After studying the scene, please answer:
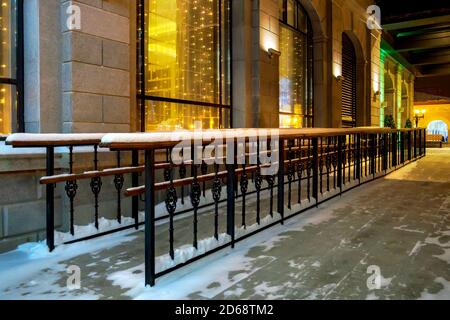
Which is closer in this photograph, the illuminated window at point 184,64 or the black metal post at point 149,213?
the black metal post at point 149,213

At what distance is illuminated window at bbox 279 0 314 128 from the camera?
1029 centimetres

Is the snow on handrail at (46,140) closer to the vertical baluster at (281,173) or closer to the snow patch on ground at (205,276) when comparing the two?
the snow patch on ground at (205,276)

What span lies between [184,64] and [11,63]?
127 inches

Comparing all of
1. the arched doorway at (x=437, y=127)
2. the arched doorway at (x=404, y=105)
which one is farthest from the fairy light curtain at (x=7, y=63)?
the arched doorway at (x=437, y=127)

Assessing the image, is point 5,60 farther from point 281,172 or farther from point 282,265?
point 282,265

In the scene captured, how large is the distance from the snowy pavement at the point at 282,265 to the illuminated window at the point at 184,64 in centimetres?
245

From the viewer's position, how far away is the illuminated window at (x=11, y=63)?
4570mm

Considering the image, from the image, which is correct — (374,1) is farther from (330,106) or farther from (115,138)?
(115,138)

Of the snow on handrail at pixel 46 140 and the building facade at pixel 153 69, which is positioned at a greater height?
the building facade at pixel 153 69

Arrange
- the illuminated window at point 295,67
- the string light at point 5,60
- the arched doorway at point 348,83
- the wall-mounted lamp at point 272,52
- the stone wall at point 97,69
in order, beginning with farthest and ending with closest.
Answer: the arched doorway at point 348,83, the illuminated window at point 295,67, the wall-mounted lamp at point 272,52, the stone wall at point 97,69, the string light at point 5,60

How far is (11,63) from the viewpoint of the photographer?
4.61 meters

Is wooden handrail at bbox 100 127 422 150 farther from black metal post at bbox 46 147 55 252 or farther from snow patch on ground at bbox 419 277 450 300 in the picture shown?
snow patch on ground at bbox 419 277 450 300

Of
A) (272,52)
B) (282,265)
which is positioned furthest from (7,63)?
(272,52)
